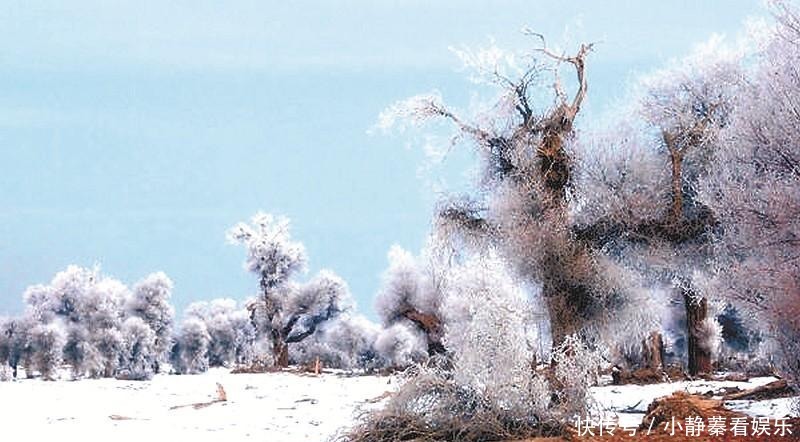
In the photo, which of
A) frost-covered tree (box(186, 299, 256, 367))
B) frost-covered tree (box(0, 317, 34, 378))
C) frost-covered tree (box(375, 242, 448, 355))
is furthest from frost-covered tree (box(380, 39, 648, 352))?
frost-covered tree (box(186, 299, 256, 367))

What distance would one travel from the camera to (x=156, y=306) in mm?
41969

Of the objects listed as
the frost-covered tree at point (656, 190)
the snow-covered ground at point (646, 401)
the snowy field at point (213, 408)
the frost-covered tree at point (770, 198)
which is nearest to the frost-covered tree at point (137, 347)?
the snowy field at point (213, 408)

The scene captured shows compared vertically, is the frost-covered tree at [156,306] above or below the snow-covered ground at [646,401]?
above

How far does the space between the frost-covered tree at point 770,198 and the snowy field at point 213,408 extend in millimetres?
2074

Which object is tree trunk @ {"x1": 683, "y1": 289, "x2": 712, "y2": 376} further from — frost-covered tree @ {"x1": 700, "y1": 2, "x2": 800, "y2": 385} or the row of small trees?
the row of small trees

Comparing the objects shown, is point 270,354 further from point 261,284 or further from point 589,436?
point 589,436

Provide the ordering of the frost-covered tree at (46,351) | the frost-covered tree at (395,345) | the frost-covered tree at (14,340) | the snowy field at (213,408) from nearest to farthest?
the snowy field at (213,408)
the frost-covered tree at (46,351)
the frost-covered tree at (14,340)
the frost-covered tree at (395,345)

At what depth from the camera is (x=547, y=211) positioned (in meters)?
15.4

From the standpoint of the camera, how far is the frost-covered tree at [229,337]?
156ft

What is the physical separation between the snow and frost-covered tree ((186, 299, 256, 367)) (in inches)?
818

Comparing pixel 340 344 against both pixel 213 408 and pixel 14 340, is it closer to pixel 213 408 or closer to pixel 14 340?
pixel 14 340

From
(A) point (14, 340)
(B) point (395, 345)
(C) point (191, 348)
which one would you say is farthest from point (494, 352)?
(C) point (191, 348)

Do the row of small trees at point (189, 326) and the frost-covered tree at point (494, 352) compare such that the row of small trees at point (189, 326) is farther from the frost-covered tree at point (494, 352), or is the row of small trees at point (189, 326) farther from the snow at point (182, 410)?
the frost-covered tree at point (494, 352)

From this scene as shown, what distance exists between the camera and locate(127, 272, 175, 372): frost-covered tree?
41031 millimetres
